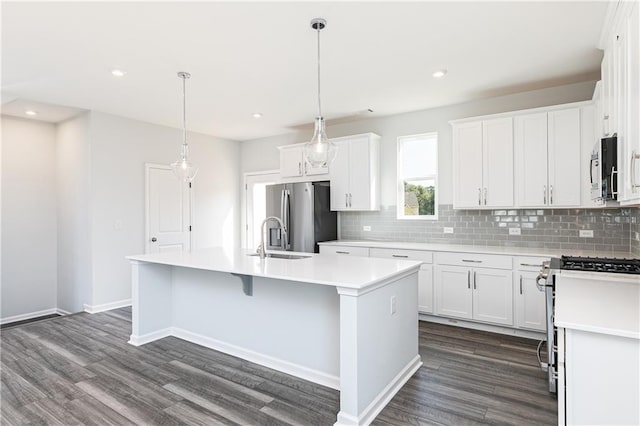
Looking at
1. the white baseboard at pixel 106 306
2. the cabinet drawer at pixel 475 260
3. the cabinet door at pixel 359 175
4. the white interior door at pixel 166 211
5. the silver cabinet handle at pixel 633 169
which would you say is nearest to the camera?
the silver cabinet handle at pixel 633 169

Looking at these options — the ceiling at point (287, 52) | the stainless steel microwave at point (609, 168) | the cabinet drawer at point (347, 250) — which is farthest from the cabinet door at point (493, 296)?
the ceiling at point (287, 52)

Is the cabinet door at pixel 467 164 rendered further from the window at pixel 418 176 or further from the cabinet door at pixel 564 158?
the cabinet door at pixel 564 158

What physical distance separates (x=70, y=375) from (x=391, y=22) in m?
3.72

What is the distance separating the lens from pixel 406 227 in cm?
492

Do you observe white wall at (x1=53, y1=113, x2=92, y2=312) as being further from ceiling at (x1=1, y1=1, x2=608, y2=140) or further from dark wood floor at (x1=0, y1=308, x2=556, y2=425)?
dark wood floor at (x1=0, y1=308, x2=556, y2=425)

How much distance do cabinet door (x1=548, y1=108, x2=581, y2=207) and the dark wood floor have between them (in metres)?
1.51

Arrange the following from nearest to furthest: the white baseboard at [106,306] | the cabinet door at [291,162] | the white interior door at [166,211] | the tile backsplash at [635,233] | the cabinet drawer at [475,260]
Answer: the tile backsplash at [635,233], the cabinet drawer at [475,260], the white baseboard at [106,306], the white interior door at [166,211], the cabinet door at [291,162]

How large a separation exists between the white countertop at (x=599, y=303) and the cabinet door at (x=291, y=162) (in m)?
3.84

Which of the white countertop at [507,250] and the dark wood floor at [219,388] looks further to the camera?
the white countertop at [507,250]

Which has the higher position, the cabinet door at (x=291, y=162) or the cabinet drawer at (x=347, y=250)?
the cabinet door at (x=291, y=162)

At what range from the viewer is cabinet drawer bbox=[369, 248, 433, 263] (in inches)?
162

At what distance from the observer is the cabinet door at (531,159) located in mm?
3711

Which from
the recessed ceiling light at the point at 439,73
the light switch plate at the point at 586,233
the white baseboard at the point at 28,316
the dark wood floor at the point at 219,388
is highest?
the recessed ceiling light at the point at 439,73

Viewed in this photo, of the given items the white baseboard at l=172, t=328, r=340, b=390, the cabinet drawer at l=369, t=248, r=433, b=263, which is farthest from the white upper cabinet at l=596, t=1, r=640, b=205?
the white baseboard at l=172, t=328, r=340, b=390
